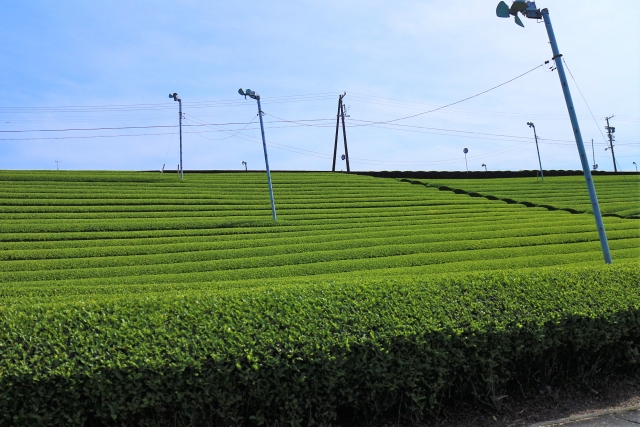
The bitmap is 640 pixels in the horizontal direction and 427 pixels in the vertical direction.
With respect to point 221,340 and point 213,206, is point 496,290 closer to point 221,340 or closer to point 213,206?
point 221,340

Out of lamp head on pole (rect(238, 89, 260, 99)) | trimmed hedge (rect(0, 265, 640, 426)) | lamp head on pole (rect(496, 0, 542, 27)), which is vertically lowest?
trimmed hedge (rect(0, 265, 640, 426))

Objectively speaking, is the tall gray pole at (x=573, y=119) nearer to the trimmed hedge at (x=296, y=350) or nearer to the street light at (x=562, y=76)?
the street light at (x=562, y=76)

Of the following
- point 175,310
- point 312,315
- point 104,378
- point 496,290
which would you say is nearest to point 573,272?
point 496,290

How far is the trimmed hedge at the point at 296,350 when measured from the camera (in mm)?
3439

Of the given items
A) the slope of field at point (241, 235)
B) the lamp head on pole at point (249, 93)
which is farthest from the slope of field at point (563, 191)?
the lamp head on pole at point (249, 93)

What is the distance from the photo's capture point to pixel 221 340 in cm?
369

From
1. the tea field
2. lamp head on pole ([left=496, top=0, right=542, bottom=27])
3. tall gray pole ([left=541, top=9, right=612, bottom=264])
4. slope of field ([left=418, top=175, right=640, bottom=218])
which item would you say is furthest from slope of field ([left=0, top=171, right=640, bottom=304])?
lamp head on pole ([left=496, top=0, right=542, bottom=27])

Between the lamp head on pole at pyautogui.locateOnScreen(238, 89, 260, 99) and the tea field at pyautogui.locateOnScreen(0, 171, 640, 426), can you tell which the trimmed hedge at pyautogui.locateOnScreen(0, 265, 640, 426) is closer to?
the tea field at pyautogui.locateOnScreen(0, 171, 640, 426)

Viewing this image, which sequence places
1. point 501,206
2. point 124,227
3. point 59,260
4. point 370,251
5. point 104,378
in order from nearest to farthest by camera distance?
point 104,378, point 59,260, point 370,251, point 124,227, point 501,206

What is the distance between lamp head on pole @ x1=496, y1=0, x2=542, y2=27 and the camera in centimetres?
748

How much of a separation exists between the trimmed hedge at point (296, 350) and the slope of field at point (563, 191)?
22417 millimetres

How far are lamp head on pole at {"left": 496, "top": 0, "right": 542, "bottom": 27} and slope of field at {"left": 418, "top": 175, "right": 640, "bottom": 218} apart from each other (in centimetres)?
1933

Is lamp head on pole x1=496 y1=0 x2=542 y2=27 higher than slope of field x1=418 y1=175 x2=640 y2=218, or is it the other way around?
lamp head on pole x1=496 y1=0 x2=542 y2=27

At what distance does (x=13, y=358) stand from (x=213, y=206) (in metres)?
18.3
